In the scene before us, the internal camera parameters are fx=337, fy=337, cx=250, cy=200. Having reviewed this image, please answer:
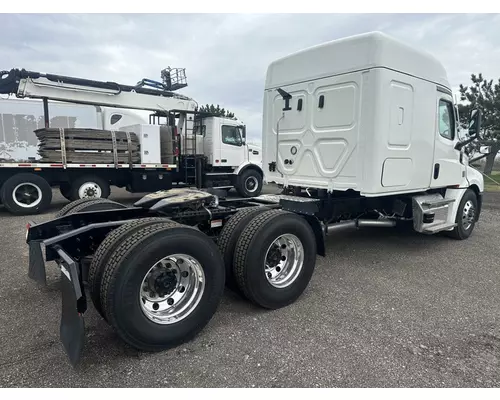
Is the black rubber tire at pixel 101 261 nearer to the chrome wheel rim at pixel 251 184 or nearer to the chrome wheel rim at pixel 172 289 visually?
the chrome wheel rim at pixel 172 289

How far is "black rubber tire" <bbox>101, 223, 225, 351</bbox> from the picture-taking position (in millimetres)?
2432

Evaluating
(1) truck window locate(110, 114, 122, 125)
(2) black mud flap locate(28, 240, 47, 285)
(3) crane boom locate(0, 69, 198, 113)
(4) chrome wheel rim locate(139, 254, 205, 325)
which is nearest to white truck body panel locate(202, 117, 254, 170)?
(3) crane boom locate(0, 69, 198, 113)

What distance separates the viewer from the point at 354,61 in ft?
14.3

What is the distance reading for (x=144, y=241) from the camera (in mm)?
2553

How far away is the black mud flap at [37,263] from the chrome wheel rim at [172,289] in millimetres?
868

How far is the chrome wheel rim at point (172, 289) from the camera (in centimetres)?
276

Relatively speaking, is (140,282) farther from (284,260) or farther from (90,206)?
(90,206)

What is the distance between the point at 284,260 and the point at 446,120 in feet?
13.2

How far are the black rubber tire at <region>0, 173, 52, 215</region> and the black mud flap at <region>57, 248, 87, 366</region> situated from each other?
7431 millimetres

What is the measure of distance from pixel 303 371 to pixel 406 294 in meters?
1.95

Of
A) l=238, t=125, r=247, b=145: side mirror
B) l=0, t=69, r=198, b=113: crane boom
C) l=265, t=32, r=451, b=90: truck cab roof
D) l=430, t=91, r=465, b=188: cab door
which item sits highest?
l=0, t=69, r=198, b=113: crane boom

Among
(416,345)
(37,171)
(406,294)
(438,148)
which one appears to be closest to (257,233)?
(416,345)

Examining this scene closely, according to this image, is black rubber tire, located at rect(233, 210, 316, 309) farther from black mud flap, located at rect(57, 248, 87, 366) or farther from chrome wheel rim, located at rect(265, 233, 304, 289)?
black mud flap, located at rect(57, 248, 87, 366)

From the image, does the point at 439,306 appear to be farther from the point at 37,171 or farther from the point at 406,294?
the point at 37,171
